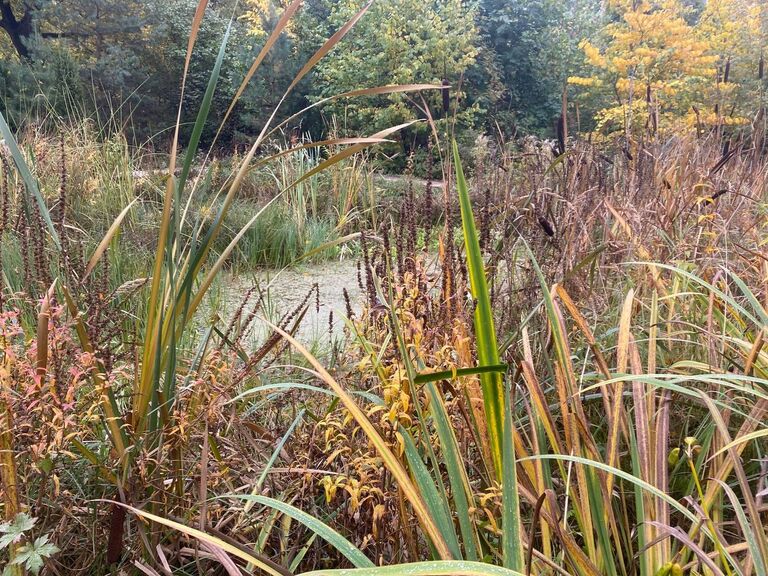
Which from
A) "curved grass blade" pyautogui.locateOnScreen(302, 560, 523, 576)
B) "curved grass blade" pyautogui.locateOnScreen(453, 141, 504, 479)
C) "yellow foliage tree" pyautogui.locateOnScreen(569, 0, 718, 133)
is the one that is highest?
"yellow foliage tree" pyautogui.locateOnScreen(569, 0, 718, 133)

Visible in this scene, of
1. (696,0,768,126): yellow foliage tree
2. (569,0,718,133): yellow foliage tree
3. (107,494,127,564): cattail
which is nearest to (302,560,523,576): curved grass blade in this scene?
(107,494,127,564): cattail

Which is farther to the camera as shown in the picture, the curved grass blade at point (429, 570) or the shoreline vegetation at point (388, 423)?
the shoreline vegetation at point (388, 423)

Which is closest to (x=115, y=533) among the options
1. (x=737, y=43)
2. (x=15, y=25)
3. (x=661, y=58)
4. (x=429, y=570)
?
(x=429, y=570)

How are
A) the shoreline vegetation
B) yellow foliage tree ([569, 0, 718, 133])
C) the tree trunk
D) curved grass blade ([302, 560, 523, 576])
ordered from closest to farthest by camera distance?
curved grass blade ([302, 560, 523, 576])
the shoreline vegetation
yellow foliage tree ([569, 0, 718, 133])
the tree trunk

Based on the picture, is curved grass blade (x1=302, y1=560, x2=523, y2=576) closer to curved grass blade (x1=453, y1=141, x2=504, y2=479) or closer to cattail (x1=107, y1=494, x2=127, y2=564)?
curved grass blade (x1=453, y1=141, x2=504, y2=479)

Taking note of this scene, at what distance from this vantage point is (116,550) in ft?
3.67

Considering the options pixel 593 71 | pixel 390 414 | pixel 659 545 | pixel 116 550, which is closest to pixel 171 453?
pixel 116 550

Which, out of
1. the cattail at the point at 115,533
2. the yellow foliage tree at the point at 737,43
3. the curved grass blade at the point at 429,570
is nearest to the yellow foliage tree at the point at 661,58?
the yellow foliage tree at the point at 737,43

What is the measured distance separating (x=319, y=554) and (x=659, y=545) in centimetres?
67

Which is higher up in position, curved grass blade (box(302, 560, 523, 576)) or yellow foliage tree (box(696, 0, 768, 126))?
yellow foliage tree (box(696, 0, 768, 126))

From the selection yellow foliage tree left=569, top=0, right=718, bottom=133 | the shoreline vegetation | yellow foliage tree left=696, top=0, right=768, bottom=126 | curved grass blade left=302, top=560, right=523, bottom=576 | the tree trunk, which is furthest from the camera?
the tree trunk

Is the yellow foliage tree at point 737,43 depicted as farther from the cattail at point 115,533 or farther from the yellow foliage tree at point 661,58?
the cattail at point 115,533

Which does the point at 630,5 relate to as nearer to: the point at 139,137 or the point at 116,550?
the point at 139,137

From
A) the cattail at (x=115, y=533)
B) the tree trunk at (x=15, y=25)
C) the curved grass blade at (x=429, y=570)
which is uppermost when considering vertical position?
the tree trunk at (x=15, y=25)
